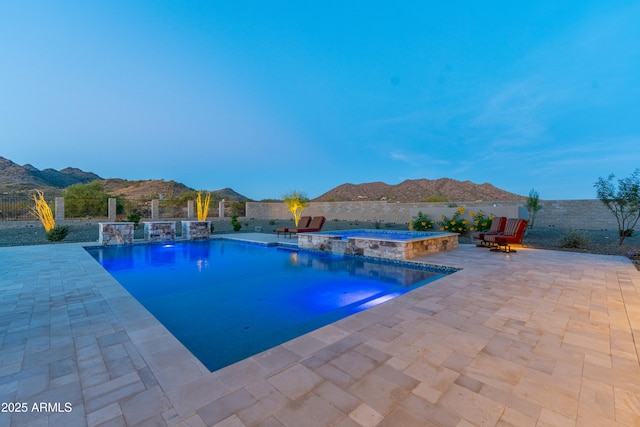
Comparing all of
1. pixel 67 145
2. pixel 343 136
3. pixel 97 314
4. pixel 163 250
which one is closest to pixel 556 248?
pixel 97 314

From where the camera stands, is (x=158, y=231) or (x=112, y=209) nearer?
(x=158, y=231)

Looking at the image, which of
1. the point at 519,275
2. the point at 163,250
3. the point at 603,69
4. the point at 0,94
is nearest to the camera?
the point at 519,275

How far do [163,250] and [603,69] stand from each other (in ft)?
85.6

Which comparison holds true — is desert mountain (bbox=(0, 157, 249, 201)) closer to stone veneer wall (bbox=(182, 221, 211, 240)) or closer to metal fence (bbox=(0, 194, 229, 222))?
metal fence (bbox=(0, 194, 229, 222))

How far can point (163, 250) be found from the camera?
8328 millimetres

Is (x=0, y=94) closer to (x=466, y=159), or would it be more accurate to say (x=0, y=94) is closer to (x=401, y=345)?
(x=401, y=345)

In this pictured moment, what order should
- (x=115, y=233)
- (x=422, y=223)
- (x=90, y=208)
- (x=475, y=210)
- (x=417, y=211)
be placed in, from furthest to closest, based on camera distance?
(x=90, y=208), (x=417, y=211), (x=422, y=223), (x=475, y=210), (x=115, y=233)

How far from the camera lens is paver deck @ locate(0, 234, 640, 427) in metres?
1.39

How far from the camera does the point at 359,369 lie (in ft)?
5.93

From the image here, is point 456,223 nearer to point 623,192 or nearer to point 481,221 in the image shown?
point 481,221

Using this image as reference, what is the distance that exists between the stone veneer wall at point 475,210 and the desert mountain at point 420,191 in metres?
7.28

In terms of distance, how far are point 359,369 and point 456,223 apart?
9.34 metres

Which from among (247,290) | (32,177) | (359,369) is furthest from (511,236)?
(32,177)

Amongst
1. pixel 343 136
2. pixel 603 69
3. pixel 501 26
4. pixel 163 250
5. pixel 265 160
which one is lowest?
pixel 163 250
